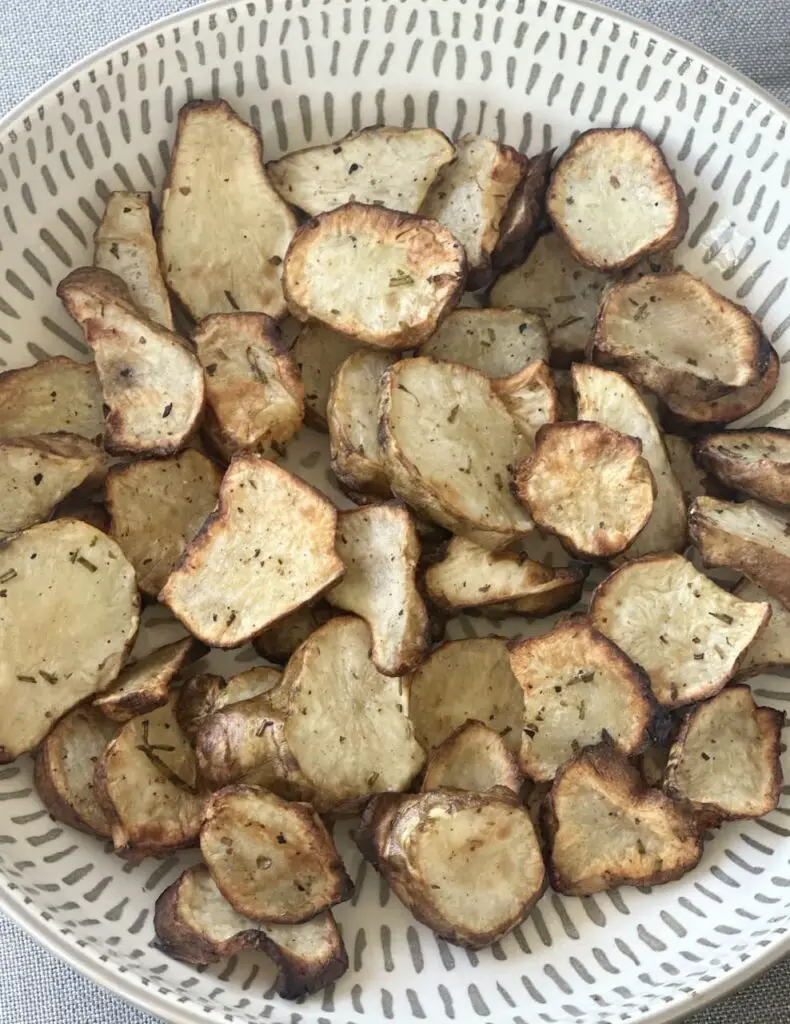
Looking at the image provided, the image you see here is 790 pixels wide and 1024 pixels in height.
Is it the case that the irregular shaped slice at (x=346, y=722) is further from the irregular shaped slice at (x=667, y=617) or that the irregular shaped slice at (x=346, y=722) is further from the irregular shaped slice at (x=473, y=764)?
the irregular shaped slice at (x=667, y=617)

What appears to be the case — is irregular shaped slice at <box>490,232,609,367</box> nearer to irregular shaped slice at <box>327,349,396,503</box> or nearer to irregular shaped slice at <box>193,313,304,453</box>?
irregular shaped slice at <box>327,349,396,503</box>

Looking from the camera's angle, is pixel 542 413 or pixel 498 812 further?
pixel 542 413

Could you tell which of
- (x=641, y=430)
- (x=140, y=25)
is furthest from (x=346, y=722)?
(x=140, y=25)

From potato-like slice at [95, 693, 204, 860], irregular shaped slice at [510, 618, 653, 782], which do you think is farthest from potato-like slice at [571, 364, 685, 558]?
potato-like slice at [95, 693, 204, 860]

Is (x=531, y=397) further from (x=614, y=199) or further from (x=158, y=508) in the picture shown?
(x=158, y=508)

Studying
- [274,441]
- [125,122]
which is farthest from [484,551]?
[125,122]

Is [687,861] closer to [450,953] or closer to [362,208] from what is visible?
[450,953]

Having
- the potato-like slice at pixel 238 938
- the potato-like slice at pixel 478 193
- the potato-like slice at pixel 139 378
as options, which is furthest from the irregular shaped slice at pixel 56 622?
the potato-like slice at pixel 478 193
